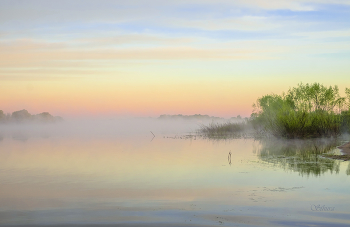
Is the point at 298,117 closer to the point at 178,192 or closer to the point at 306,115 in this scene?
the point at 306,115

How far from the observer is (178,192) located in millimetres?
10672

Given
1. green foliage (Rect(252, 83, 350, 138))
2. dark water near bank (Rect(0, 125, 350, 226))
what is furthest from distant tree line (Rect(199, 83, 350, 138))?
dark water near bank (Rect(0, 125, 350, 226))

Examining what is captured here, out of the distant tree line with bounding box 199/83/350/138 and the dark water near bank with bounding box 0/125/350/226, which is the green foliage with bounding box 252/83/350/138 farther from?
the dark water near bank with bounding box 0/125/350/226

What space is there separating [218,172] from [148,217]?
252 inches

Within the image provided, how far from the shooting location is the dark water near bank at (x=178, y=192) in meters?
8.04

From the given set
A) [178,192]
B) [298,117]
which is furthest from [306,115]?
[178,192]

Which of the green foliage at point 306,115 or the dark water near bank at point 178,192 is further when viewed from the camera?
the green foliage at point 306,115

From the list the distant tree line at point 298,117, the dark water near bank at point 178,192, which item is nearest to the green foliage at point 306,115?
the distant tree line at point 298,117

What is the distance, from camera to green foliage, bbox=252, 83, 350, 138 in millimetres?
30781

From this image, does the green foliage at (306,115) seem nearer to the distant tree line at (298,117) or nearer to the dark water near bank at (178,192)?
the distant tree line at (298,117)

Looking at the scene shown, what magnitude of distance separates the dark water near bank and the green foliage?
13.7 m

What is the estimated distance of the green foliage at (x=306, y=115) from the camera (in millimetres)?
30781

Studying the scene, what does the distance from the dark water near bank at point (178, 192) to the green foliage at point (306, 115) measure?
13.7 m

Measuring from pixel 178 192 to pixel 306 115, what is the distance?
72.4 ft
